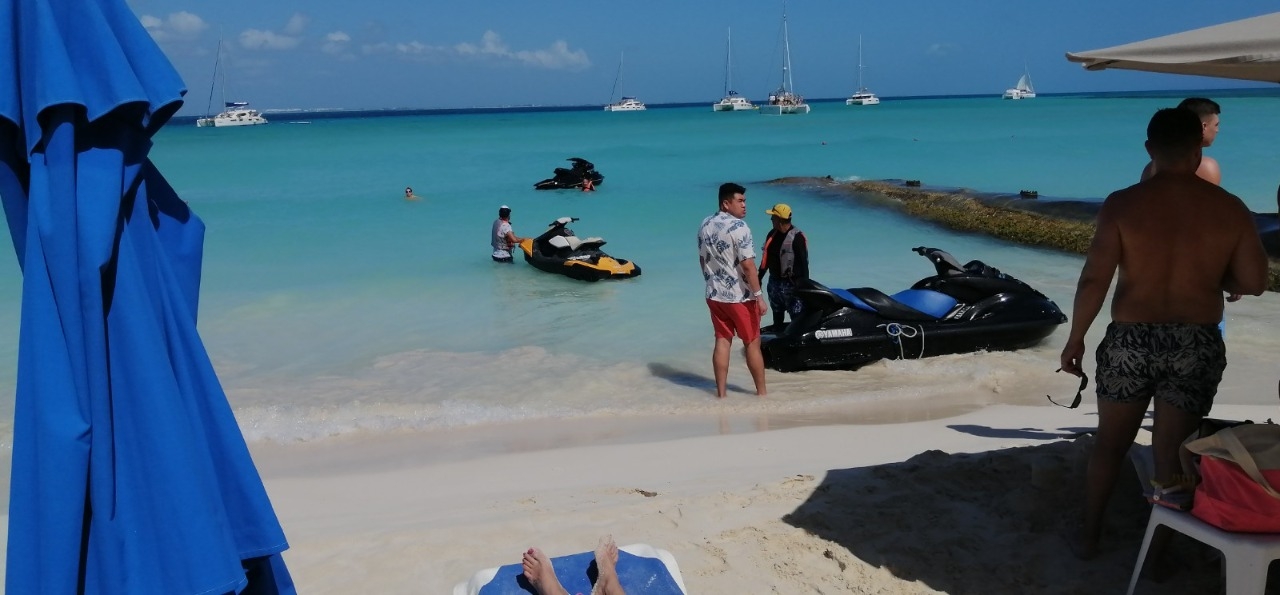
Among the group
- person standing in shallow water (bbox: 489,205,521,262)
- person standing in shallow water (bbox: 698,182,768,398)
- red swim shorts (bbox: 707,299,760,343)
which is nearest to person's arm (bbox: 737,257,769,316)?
person standing in shallow water (bbox: 698,182,768,398)

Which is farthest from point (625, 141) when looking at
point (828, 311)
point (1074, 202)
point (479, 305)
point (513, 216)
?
point (828, 311)

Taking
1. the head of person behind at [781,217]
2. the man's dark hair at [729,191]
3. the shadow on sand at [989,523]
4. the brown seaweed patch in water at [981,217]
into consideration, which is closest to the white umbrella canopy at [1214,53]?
the shadow on sand at [989,523]

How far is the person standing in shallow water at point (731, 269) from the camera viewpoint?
6777 millimetres

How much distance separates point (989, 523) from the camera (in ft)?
13.5

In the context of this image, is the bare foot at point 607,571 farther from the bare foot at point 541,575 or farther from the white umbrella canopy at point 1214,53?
the white umbrella canopy at point 1214,53

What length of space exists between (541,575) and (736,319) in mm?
3845

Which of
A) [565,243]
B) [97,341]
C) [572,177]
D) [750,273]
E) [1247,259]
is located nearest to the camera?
[97,341]

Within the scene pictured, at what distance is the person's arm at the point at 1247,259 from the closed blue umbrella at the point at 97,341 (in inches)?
127

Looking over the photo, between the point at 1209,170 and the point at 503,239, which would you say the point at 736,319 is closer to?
the point at 1209,170

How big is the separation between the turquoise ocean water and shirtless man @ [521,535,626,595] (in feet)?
12.6

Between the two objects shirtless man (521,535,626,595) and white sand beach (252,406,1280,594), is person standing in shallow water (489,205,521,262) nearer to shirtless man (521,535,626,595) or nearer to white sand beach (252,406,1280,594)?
white sand beach (252,406,1280,594)

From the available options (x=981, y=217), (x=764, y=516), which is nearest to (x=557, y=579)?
(x=764, y=516)

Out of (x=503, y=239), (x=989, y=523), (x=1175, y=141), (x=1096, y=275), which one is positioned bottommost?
(x=989, y=523)

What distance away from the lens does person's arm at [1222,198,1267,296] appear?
335 centimetres
